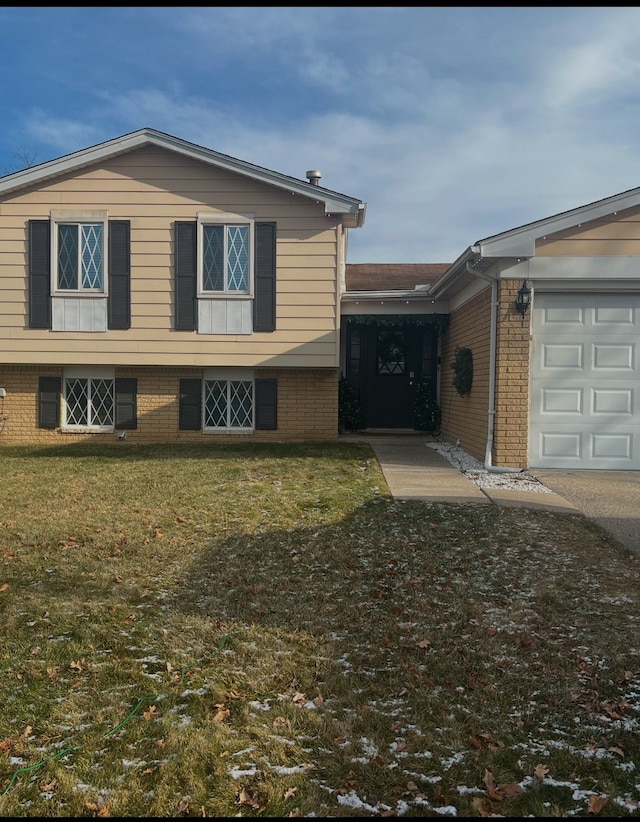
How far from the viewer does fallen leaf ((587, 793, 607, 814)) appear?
2.15 meters

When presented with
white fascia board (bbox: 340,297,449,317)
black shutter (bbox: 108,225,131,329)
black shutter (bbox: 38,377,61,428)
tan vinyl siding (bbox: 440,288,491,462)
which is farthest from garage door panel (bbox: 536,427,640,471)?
black shutter (bbox: 38,377,61,428)

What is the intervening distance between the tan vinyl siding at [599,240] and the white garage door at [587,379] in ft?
1.90

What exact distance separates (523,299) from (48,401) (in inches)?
335

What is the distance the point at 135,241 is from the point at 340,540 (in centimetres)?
750

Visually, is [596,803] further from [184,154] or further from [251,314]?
[184,154]

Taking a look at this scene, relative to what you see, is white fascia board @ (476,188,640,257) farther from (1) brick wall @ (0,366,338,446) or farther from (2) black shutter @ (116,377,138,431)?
(2) black shutter @ (116,377,138,431)

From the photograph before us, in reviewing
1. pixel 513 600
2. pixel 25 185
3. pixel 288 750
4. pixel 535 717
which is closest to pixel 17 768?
pixel 288 750

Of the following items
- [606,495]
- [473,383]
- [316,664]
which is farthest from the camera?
[473,383]

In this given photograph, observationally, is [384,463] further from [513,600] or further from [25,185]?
[25,185]

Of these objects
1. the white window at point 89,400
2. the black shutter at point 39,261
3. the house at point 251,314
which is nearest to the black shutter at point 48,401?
the house at point 251,314

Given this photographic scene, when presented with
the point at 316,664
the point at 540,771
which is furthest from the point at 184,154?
the point at 540,771

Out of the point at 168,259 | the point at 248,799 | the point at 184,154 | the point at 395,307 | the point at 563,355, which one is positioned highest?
the point at 184,154

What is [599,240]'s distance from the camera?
27.1 ft

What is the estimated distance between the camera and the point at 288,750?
2494 millimetres
